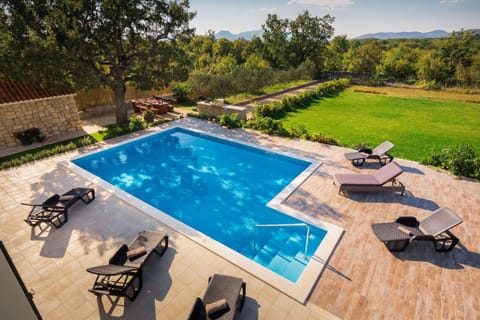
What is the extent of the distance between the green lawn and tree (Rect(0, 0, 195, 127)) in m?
9.68

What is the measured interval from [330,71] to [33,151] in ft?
152

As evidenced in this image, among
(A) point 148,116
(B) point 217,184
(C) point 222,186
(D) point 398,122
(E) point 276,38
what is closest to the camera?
(C) point 222,186

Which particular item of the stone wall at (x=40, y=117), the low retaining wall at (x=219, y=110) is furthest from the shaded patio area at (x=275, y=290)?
the low retaining wall at (x=219, y=110)

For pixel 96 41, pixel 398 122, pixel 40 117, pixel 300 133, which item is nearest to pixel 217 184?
pixel 300 133

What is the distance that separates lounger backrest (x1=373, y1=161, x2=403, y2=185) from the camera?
8938 millimetres

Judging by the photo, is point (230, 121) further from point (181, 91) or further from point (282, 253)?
point (282, 253)

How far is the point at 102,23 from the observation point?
13461mm

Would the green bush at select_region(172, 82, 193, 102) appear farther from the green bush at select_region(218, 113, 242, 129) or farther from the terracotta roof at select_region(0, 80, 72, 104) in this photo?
the terracotta roof at select_region(0, 80, 72, 104)

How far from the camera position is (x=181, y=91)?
2362cm

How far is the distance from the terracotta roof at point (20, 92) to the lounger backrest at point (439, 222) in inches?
728

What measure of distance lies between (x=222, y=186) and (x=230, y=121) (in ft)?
22.7

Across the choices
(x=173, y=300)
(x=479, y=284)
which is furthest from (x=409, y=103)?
(x=173, y=300)

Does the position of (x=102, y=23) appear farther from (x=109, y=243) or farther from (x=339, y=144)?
(x=339, y=144)

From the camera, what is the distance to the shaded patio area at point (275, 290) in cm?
522
